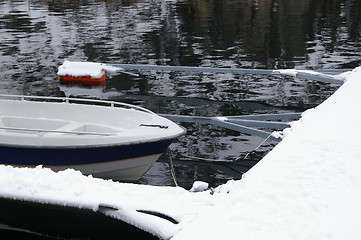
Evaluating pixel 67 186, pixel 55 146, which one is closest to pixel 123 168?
pixel 55 146

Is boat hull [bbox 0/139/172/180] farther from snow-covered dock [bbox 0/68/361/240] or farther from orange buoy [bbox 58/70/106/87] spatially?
orange buoy [bbox 58/70/106/87]

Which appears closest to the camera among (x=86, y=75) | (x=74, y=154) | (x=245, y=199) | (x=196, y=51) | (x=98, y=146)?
(x=245, y=199)

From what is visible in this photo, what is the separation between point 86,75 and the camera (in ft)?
65.6

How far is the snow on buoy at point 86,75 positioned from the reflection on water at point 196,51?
586 millimetres

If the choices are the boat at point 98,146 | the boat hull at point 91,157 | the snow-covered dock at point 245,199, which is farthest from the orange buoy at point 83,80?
the snow-covered dock at point 245,199

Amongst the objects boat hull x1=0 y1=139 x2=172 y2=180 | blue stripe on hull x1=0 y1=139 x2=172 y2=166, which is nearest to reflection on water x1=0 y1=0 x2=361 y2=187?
boat hull x1=0 y1=139 x2=172 y2=180

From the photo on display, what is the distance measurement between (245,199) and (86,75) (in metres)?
13.8

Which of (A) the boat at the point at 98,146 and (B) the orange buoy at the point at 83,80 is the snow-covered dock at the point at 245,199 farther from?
(B) the orange buoy at the point at 83,80

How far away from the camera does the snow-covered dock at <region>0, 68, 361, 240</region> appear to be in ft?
21.7

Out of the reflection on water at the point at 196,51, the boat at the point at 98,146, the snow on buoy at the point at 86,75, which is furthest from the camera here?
the snow on buoy at the point at 86,75

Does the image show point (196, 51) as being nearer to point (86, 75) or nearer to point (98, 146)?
point (86, 75)

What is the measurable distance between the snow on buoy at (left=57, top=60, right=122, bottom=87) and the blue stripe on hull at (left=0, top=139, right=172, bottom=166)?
9.35 meters

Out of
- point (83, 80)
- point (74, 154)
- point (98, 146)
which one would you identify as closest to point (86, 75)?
point (83, 80)

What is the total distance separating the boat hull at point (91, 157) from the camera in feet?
34.7
